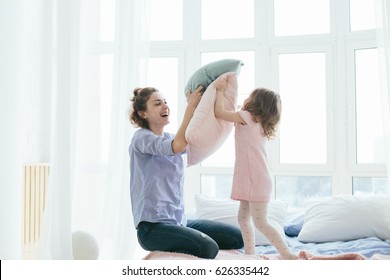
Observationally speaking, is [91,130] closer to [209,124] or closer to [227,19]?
[209,124]

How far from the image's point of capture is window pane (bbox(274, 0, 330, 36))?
161 inches

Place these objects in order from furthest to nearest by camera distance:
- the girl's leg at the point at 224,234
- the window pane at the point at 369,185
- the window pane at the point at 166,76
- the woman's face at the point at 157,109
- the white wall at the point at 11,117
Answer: the window pane at the point at 166,76 → the window pane at the point at 369,185 → the girl's leg at the point at 224,234 → the woman's face at the point at 157,109 → the white wall at the point at 11,117

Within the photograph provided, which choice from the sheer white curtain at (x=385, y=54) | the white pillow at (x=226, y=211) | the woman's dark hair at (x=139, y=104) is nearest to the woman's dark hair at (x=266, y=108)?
the woman's dark hair at (x=139, y=104)

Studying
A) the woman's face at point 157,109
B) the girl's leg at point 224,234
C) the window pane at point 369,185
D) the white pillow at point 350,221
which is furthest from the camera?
the window pane at point 369,185

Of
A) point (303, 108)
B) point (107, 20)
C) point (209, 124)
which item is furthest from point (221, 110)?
point (303, 108)

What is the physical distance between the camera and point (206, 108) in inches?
77.9

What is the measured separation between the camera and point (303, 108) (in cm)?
409

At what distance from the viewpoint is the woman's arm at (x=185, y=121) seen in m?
1.96

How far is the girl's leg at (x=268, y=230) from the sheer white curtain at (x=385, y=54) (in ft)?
2.67

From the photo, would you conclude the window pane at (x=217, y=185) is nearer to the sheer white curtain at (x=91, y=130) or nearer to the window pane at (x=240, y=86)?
the window pane at (x=240, y=86)

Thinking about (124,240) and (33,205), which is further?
(33,205)

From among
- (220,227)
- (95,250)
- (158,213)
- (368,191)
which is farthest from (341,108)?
(95,250)

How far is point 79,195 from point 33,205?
1.99m
